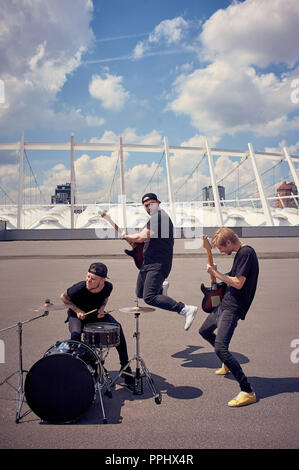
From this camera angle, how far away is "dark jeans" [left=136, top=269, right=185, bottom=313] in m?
4.90

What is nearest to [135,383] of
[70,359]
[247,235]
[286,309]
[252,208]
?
[70,359]

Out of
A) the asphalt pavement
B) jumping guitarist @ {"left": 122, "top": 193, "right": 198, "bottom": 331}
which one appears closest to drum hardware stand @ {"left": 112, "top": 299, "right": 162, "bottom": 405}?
the asphalt pavement

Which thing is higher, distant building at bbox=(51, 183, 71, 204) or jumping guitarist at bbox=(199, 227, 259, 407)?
distant building at bbox=(51, 183, 71, 204)

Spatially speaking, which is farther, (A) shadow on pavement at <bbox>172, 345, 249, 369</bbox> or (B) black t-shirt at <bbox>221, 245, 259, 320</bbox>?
(A) shadow on pavement at <bbox>172, 345, 249, 369</bbox>

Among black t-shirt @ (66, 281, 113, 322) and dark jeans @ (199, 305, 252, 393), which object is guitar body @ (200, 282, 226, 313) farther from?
black t-shirt @ (66, 281, 113, 322)

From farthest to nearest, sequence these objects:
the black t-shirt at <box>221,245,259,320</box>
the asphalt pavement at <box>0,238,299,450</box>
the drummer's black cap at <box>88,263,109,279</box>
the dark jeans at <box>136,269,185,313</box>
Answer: the dark jeans at <box>136,269,185,313</box>
the drummer's black cap at <box>88,263,109,279</box>
the black t-shirt at <box>221,245,259,320</box>
the asphalt pavement at <box>0,238,299,450</box>

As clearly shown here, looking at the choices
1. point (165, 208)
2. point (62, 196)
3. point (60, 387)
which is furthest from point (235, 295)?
point (62, 196)

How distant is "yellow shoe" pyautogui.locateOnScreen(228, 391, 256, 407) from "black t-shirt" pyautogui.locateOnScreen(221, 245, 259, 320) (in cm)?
71

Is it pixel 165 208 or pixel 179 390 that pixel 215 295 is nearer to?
pixel 179 390

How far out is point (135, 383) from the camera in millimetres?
3951

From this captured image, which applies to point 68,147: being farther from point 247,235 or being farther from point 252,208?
point 252,208

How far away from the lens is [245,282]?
376 cm

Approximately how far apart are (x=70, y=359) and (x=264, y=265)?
13745 mm

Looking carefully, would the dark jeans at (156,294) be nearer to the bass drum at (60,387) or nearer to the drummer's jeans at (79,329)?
the drummer's jeans at (79,329)
